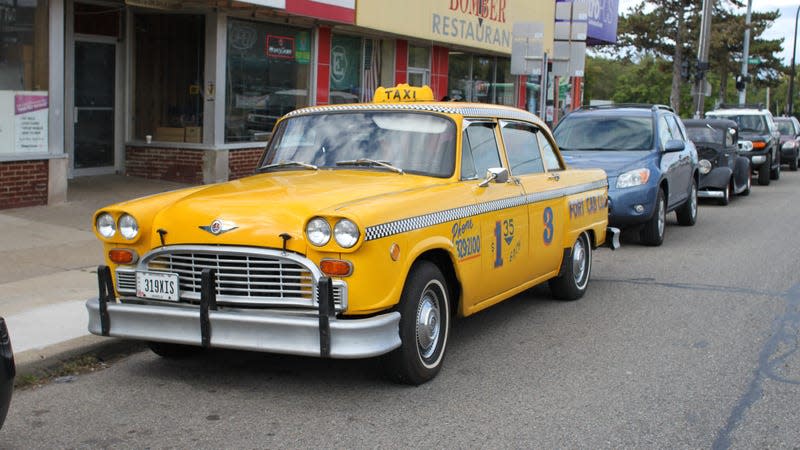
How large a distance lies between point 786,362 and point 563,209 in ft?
7.41

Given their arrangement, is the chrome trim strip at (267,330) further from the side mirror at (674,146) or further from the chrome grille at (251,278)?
the side mirror at (674,146)

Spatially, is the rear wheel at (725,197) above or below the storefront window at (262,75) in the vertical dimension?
below

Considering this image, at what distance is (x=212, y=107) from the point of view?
14984 mm

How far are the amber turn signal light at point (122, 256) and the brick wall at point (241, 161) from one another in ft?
31.7

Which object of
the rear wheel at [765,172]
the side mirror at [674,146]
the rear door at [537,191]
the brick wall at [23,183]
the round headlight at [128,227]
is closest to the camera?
the round headlight at [128,227]

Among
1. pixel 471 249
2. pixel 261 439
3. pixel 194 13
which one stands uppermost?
pixel 194 13

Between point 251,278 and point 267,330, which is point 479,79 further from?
point 267,330

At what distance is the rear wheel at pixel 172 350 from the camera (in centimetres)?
628

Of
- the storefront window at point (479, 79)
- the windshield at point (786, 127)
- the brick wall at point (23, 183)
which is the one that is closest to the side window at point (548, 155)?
the brick wall at point (23, 183)

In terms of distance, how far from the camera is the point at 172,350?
637cm

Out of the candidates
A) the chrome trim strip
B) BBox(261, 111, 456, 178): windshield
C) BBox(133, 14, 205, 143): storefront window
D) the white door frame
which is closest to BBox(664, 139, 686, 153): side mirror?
BBox(261, 111, 456, 178): windshield

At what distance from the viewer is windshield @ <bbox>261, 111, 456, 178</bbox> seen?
661 centimetres

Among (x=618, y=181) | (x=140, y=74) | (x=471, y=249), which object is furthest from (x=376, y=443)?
(x=140, y=74)

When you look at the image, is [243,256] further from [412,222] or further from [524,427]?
[524,427]
